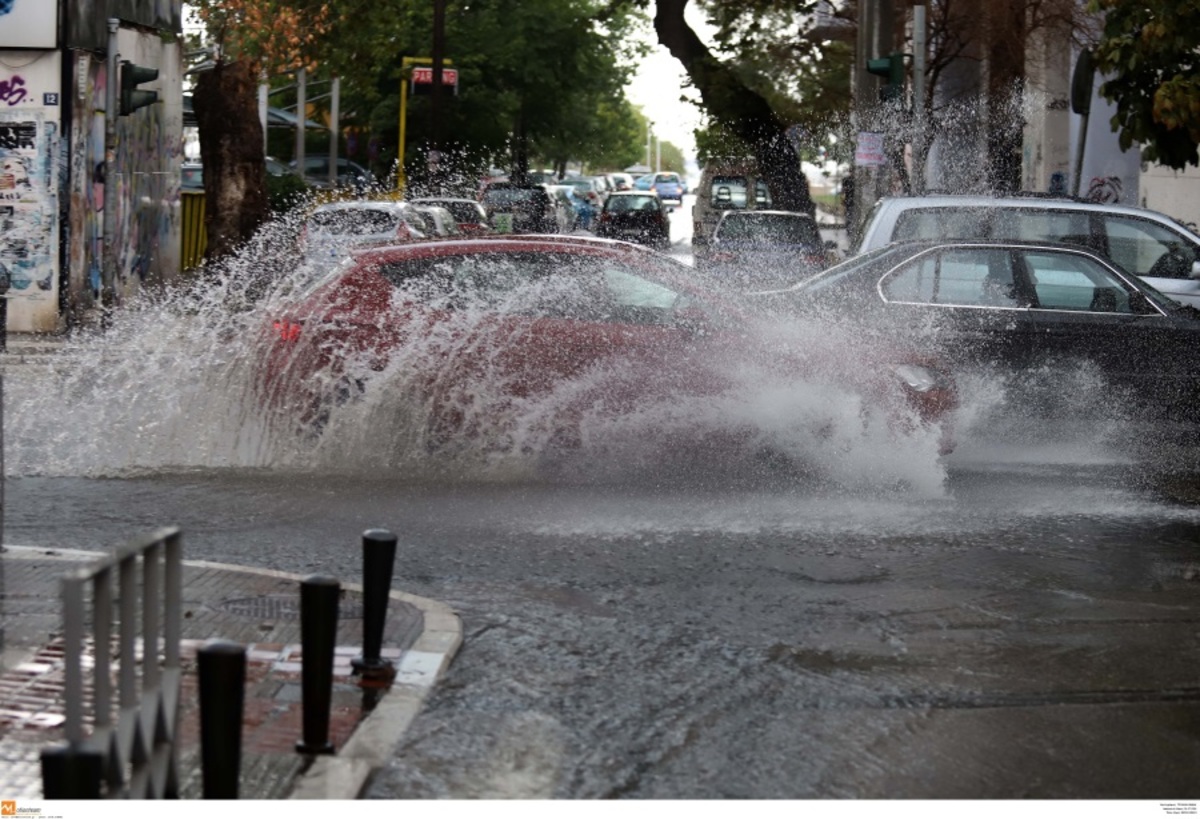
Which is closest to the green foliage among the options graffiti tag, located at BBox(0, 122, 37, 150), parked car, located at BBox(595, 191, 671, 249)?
graffiti tag, located at BBox(0, 122, 37, 150)

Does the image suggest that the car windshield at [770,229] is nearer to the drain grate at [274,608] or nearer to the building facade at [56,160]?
the building facade at [56,160]

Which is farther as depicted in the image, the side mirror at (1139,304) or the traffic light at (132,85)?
the traffic light at (132,85)

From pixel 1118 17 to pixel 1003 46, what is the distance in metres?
13.8

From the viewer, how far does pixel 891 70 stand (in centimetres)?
2138

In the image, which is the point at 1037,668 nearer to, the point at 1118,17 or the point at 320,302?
the point at 320,302

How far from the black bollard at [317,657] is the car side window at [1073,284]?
27.8 feet

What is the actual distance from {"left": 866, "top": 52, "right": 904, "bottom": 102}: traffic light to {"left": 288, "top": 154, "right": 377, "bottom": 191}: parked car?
2962cm

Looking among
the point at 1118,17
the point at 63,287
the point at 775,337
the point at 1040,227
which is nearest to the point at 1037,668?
the point at 775,337

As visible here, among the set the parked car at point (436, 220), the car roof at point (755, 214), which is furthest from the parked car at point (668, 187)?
the parked car at point (436, 220)

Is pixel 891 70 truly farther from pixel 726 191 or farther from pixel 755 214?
pixel 726 191

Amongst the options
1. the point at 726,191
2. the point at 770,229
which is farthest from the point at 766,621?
the point at 726,191

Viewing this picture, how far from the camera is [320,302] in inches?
457

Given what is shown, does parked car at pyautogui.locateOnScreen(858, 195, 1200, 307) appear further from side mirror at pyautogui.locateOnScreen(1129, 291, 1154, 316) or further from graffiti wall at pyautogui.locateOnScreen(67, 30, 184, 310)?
graffiti wall at pyautogui.locateOnScreen(67, 30, 184, 310)

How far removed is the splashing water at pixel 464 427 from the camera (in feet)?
37.0
